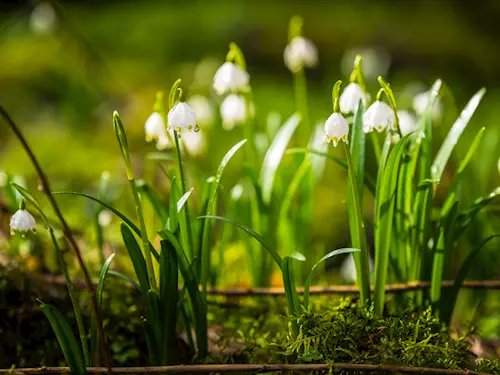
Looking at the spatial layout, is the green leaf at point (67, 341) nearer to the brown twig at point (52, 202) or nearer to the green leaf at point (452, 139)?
the brown twig at point (52, 202)

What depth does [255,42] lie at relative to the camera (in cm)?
555

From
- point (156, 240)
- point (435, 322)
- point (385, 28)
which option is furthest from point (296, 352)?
point (385, 28)

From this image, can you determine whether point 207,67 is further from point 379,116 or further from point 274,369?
point 274,369

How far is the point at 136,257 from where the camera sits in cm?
153

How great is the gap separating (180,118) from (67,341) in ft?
1.94

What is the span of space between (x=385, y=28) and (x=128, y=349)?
15.7ft

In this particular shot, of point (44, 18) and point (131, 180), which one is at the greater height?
point (44, 18)

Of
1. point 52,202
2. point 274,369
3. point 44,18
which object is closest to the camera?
point 52,202

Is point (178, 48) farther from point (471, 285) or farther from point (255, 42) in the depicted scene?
point (471, 285)

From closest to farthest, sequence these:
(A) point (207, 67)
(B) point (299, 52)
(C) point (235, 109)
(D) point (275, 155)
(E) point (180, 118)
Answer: (E) point (180, 118)
(D) point (275, 155)
(C) point (235, 109)
(B) point (299, 52)
(A) point (207, 67)

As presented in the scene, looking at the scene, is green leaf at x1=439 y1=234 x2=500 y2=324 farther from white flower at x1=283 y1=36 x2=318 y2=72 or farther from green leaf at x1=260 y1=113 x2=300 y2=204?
white flower at x1=283 y1=36 x2=318 y2=72

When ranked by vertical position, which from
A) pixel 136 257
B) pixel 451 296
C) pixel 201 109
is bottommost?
pixel 451 296

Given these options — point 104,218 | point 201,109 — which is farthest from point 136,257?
point 201,109

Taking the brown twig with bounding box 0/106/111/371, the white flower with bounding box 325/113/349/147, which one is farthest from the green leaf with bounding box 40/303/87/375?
the white flower with bounding box 325/113/349/147
